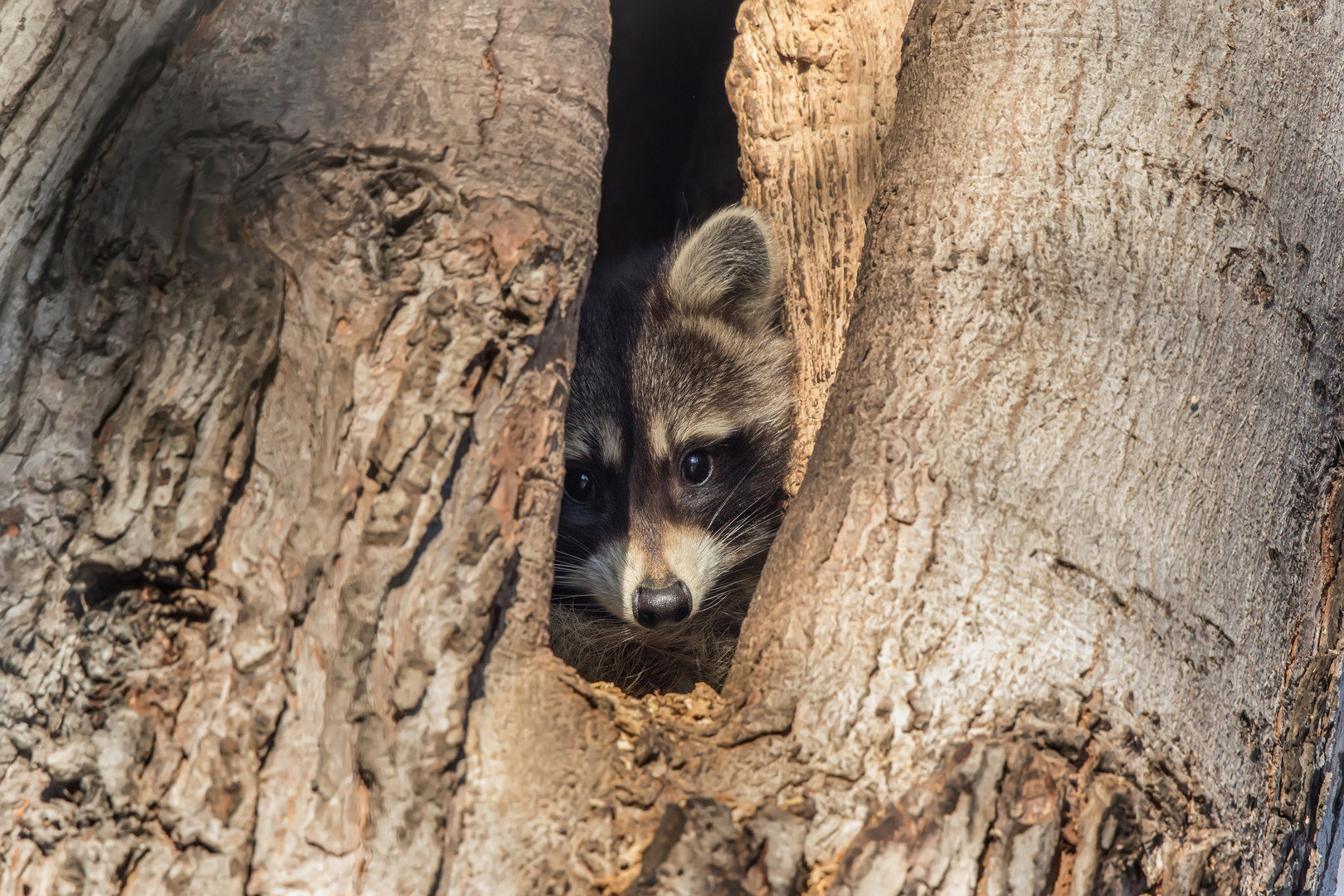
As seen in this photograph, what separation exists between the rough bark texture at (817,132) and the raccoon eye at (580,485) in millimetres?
658

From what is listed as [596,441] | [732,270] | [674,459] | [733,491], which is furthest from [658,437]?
[732,270]

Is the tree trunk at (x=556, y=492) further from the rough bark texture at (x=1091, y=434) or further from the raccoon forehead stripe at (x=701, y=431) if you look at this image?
the raccoon forehead stripe at (x=701, y=431)

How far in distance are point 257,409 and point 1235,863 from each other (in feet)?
5.15

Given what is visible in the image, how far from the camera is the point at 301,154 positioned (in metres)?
1.55

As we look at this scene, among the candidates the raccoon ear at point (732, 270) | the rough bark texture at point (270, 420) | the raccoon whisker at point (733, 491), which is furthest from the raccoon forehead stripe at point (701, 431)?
the rough bark texture at point (270, 420)

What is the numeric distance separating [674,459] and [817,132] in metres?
1.10

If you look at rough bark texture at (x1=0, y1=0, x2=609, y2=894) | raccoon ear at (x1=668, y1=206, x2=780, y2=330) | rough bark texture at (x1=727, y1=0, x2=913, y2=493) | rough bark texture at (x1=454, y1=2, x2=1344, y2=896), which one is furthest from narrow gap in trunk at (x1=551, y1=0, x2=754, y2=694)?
rough bark texture at (x1=0, y1=0, x2=609, y2=894)

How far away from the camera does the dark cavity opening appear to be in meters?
3.90

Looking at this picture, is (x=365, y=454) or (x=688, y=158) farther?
(x=688, y=158)

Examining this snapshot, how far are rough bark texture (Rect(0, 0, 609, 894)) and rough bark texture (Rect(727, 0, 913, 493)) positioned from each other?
1.28 meters

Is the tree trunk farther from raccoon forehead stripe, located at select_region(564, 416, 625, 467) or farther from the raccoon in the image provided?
raccoon forehead stripe, located at select_region(564, 416, 625, 467)

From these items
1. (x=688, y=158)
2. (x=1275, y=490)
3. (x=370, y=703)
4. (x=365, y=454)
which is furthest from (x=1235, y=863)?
(x=688, y=158)

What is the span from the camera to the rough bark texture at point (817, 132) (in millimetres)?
2754

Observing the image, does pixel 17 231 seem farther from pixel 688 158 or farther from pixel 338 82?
pixel 688 158
